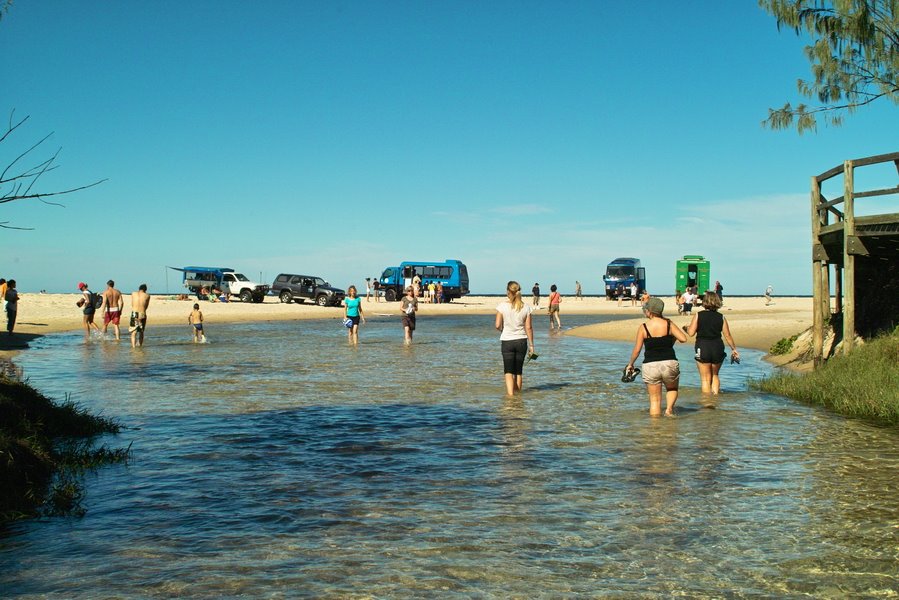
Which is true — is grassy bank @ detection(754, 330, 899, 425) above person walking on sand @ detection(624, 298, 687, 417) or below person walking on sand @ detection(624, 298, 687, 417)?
below

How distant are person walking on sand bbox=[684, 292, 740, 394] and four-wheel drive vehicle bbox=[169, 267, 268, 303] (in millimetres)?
47029

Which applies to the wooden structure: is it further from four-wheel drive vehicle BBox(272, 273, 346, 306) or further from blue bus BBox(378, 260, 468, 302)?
blue bus BBox(378, 260, 468, 302)

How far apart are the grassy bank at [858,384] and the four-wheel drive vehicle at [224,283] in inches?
1835

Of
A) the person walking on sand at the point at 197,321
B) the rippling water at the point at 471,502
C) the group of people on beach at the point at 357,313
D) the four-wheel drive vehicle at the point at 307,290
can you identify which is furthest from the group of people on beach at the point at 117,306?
the four-wheel drive vehicle at the point at 307,290

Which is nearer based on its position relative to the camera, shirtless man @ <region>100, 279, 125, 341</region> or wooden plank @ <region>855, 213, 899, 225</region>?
wooden plank @ <region>855, 213, 899, 225</region>

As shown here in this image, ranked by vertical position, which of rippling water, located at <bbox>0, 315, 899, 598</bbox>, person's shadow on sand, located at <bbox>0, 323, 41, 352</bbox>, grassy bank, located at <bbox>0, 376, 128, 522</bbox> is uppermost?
person's shadow on sand, located at <bbox>0, 323, 41, 352</bbox>

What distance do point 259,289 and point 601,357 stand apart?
3910 cm

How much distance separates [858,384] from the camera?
11344 millimetres

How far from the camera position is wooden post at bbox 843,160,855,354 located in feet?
41.9

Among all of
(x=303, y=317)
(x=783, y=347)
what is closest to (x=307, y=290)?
(x=303, y=317)

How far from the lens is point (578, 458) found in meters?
8.32

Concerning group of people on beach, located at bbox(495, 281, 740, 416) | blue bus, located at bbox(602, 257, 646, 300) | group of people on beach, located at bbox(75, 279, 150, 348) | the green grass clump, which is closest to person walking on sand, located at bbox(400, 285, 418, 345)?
group of people on beach, located at bbox(75, 279, 150, 348)

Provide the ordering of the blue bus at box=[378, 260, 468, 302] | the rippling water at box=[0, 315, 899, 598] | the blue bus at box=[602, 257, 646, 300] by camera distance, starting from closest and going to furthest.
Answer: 1. the rippling water at box=[0, 315, 899, 598]
2. the blue bus at box=[378, 260, 468, 302]
3. the blue bus at box=[602, 257, 646, 300]

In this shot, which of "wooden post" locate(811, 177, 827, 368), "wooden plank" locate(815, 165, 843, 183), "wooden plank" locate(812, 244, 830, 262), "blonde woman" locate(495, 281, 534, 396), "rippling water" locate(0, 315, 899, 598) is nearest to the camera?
"rippling water" locate(0, 315, 899, 598)
